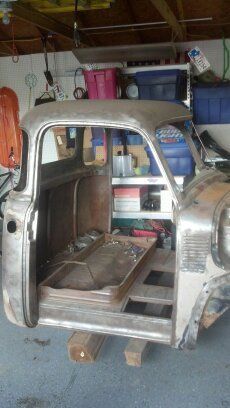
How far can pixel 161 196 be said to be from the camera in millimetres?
4805

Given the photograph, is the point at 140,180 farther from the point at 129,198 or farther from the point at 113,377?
the point at 113,377

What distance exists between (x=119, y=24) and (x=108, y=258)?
3937 millimetres

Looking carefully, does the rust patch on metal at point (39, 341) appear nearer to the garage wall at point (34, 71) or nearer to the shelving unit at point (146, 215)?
the shelving unit at point (146, 215)

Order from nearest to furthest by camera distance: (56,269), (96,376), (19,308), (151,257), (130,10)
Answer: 1. (19,308)
2. (96,376)
3. (56,269)
4. (151,257)
5. (130,10)

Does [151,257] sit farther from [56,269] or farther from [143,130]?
A: [143,130]

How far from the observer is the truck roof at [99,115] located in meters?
2.03

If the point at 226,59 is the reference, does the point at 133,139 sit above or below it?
below

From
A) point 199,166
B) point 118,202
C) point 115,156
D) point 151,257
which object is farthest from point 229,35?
point 151,257

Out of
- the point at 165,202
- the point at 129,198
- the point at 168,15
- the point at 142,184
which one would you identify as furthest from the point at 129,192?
the point at 168,15

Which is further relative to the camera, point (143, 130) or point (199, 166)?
point (199, 166)

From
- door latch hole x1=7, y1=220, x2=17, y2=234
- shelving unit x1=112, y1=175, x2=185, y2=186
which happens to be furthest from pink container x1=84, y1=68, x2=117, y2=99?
door latch hole x1=7, y1=220, x2=17, y2=234

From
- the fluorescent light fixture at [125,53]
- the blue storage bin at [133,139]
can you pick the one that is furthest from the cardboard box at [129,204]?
the fluorescent light fixture at [125,53]

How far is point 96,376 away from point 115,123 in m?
1.67

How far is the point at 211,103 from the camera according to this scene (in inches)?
202
